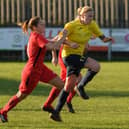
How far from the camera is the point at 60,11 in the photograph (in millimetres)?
36062

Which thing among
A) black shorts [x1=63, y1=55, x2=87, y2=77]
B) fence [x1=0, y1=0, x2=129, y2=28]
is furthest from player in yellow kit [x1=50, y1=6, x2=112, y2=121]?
fence [x1=0, y1=0, x2=129, y2=28]

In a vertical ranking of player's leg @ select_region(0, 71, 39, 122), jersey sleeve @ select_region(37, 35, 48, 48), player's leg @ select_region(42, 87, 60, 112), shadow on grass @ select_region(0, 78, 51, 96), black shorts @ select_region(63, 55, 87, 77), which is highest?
jersey sleeve @ select_region(37, 35, 48, 48)

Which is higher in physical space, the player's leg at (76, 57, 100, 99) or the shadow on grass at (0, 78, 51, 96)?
the player's leg at (76, 57, 100, 99)

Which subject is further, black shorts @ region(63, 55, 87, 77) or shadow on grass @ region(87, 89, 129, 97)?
shadow on grass @ region(87, 89, 129, 97)

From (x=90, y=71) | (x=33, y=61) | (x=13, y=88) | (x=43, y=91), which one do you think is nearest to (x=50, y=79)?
(x=33, y=61)

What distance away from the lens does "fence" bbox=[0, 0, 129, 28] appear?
1389 inches

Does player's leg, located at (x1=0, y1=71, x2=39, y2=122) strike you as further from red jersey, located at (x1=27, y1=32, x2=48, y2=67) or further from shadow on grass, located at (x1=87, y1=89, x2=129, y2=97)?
shadow on grass, located at (x1=87, y1=89, x2=129, y2=97)

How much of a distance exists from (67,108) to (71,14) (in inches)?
939

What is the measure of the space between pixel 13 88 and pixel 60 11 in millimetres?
19118

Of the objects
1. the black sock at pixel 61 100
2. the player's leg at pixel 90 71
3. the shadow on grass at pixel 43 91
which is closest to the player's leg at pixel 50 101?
the black sock at pixel 61 100

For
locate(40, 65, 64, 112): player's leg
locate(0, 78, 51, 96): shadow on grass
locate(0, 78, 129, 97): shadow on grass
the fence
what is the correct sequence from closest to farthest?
locate(40, 65, 64, 112): player's leg → locate(0, 78, 129, 97): shadow on grass → locate(0, 78, 51, 96): shadow on grass → the fence

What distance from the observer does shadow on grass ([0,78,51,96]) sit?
1603 cm

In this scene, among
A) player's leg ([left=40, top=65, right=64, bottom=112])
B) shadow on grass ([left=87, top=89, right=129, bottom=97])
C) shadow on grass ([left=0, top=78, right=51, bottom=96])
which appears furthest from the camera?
shadow on grass ([left=0, top=78, right=51, bottom=96])

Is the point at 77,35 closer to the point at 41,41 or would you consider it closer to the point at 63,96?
the point at 63,96
